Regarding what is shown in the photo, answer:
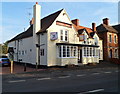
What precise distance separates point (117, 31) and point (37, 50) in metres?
22.2

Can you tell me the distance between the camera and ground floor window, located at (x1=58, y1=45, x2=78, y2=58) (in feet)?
66.8

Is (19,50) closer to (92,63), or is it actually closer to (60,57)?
(60,57)

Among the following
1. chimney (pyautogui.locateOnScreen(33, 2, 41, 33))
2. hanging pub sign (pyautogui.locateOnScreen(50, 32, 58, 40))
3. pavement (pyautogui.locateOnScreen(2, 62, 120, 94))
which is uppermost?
chimney (pyautogui.locateOnScreen(33, 2, 41, 33))

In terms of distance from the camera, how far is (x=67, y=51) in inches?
835

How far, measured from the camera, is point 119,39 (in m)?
33.8

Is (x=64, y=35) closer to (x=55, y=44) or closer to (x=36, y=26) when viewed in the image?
(x=55, y=44)

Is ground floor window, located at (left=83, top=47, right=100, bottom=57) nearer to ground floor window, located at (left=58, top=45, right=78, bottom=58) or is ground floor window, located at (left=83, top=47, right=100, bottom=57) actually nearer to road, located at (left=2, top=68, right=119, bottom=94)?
ground floor window, located at (left=58, top=45, right=78, bottom=58)

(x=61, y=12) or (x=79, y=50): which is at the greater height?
(x=61, y=12)

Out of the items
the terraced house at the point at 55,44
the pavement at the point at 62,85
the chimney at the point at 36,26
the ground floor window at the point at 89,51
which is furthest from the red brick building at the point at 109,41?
the pavement at the point at 62,85

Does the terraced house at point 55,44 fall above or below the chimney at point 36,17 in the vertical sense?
below

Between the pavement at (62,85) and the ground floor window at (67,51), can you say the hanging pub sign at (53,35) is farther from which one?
the pavement at (62,85)

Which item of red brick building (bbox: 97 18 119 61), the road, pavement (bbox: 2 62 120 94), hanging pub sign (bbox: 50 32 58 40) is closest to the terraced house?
hanging pub sign (bbox: 50 32 58 40)

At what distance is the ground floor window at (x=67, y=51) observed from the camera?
20375mm

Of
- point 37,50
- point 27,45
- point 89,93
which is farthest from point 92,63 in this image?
point 89,93
